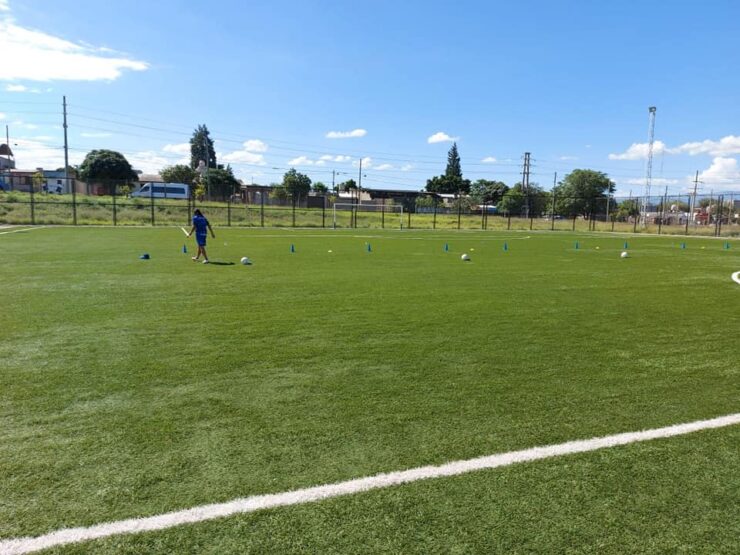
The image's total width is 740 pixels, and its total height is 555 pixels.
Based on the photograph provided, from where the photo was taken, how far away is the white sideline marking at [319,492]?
2.63 meters

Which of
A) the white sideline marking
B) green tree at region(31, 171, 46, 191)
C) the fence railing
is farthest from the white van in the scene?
the white sideline marking

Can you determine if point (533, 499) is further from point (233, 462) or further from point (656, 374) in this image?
point (656, 374)

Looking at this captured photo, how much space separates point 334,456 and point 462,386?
70.4 inches

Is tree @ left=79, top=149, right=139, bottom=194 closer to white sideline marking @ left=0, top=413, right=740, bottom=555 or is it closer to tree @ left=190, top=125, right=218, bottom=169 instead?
tree @ left=190, top=125, right=218, bottom=169

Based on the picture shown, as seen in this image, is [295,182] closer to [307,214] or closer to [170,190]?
[170,190]

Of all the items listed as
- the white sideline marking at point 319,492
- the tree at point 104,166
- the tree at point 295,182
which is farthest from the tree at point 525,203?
the tree at point 104,166

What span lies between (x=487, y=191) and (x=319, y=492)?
121m

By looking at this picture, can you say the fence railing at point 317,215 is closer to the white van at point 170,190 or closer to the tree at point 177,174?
the white van at point 170,190

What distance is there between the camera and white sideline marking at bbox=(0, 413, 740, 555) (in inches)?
104

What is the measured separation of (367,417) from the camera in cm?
415

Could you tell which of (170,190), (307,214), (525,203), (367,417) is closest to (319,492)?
(367,417)

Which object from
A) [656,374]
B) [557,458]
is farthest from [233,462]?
[656,374]

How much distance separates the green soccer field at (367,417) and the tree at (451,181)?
427 ft

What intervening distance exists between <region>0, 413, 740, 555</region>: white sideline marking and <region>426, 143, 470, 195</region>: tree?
5248 inches
